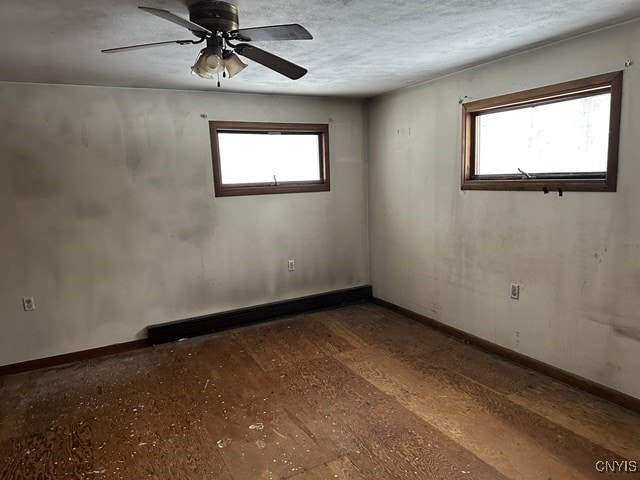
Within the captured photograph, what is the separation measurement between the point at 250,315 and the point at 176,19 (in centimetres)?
298

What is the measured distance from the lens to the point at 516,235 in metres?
2.98

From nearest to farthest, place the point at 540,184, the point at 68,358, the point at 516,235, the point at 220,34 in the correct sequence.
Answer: the point at 220,34, the point at 540,184, the point at 516,235, the point at 68,358

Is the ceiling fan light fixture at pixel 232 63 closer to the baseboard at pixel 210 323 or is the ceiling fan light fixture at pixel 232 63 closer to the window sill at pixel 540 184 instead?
the window sill at pixel 540 184

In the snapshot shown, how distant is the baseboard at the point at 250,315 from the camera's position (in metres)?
3.70

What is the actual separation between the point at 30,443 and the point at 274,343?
1825 mm

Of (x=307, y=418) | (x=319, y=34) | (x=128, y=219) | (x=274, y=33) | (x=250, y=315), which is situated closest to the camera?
(x=274, y=33)

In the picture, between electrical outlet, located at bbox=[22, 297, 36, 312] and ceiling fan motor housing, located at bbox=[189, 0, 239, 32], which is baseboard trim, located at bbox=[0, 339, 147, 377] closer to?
electrical outlet, located at bbox=[22, 297, 36, 312]

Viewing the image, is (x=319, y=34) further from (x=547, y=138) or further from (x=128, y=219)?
(x=128, y=219)

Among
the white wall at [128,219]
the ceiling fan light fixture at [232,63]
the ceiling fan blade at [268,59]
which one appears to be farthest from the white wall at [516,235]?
the ceiling fan light fixture at [232,63]

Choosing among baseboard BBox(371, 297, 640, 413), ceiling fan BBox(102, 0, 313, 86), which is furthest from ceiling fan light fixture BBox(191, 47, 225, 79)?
baseboard BBox(371, 297, 640, 413)

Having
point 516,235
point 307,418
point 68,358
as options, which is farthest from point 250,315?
point 516,235

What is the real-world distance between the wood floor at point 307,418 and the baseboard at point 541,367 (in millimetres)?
64

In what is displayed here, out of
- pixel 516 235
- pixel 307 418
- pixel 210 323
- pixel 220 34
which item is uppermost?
pixel 220 34

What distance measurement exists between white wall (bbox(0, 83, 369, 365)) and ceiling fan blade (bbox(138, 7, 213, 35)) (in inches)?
75.4
